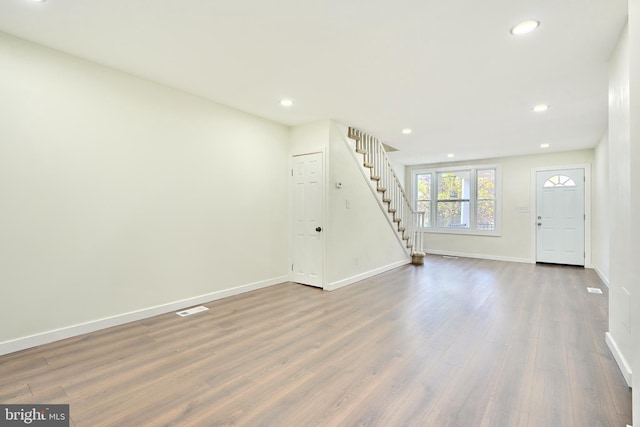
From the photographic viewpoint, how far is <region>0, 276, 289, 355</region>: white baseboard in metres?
2.43

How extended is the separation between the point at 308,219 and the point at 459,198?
16.3ft

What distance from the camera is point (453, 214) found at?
25.8 ft

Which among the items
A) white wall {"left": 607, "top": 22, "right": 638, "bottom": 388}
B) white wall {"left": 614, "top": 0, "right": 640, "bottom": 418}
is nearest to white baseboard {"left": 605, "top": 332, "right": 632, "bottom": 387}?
white wall {"left": 607, "top": 22, "right": 638, "bottom": 388}

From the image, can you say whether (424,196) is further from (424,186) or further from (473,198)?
(473,198)

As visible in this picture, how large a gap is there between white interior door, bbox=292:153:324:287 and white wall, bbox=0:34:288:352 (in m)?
0.83

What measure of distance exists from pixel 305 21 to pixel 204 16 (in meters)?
0.71

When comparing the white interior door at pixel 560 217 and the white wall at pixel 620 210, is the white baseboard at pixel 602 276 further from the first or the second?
the white wall at pixel 620 210

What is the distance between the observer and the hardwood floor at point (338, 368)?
68.0 inches

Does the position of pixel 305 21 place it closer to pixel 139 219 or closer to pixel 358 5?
pixel 358 5

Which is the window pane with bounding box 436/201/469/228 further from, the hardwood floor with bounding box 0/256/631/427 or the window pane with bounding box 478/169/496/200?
the hardwood floor with bounding box 0/256/631/427

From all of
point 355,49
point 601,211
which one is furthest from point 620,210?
point 601,211

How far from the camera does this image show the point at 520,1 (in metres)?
1.92

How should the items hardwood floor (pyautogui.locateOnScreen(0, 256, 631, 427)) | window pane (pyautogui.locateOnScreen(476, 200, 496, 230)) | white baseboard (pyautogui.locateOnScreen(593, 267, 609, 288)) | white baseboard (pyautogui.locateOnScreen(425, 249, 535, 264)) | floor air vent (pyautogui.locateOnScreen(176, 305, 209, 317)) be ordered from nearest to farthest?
1. hardwood floor (pyautogui.locateOnScreen(0, 256, 631, 427))
2. floor air vent (pyautogui.locateOnScreen(176, 305, 209, 317))
3. white baseboard (pyautogui.locateOnScreen(593, 267, 609, 288))
4. white baseboard (pyautogui.locateOnScreen(425, 249, 535, 264))
5. window pane (pyautogui.locateOnScreen(476, 200, 496, 230))

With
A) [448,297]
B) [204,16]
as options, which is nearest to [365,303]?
[448,297]
